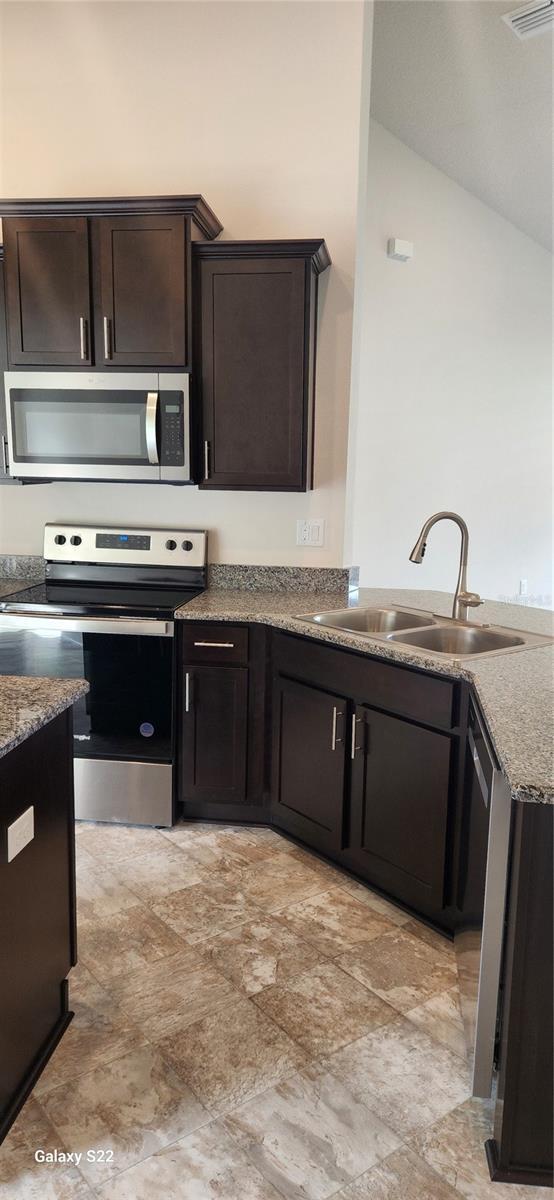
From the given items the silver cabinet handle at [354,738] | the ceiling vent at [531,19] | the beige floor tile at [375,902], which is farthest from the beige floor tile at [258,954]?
the ceiling vent at [531,19]

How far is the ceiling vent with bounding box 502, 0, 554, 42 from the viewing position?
9.34 ft

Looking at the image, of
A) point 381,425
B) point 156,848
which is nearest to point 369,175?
point 381,425

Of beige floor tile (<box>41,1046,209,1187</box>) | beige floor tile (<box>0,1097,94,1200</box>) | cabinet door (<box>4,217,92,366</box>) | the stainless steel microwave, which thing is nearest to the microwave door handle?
the stainless steel microwave

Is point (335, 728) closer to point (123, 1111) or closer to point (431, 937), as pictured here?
point (431, 937)

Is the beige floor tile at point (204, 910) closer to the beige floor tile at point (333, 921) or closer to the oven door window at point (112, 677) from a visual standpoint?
the beige floor tile at point (333, 921)

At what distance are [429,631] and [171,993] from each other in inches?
51.6

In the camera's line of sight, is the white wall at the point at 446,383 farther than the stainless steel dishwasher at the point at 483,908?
Yes

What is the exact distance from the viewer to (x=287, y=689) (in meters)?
2.72

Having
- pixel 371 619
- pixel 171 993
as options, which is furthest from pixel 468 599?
pixel 171 993

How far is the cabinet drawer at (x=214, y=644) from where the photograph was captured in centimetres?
276

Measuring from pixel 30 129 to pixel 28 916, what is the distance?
2989mm

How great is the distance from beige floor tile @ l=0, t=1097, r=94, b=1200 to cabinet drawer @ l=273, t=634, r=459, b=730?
4.25ft

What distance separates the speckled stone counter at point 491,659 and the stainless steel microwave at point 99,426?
21.9 inches

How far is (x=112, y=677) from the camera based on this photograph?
9.23 ft
